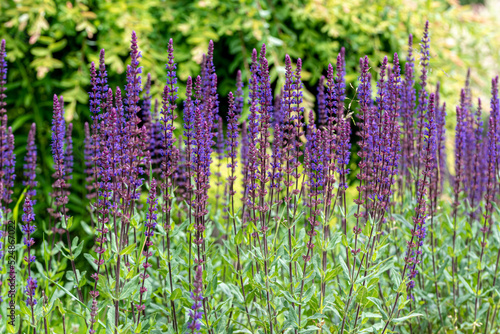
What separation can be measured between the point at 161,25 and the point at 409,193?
147 inches

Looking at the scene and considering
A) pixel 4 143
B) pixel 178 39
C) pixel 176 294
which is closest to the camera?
pixel 176 294

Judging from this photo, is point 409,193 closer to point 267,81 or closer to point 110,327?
point 267,81

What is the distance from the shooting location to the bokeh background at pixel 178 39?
18.4 ft

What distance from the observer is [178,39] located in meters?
6.13

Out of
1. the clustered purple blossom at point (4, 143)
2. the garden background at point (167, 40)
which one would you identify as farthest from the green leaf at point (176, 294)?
the garden background at point (167, 40)

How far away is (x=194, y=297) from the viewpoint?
2688 millimetres

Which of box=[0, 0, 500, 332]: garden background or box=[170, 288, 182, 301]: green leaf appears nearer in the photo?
box=[170, 288, 182, 301]: green leaf

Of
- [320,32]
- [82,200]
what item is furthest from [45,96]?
[320,32]

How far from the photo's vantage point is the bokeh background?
561cm

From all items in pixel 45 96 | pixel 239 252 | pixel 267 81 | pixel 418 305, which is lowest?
pixel 418 305

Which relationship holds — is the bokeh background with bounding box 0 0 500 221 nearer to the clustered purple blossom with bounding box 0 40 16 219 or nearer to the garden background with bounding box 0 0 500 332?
the garden background with bounding box 0 0 500 332

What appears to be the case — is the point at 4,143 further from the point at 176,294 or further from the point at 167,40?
the point at 167,40

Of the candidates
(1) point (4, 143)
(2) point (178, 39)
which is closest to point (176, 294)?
(1) point (4, 143)

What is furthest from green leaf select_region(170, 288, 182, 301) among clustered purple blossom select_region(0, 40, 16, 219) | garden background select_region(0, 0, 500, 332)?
garden background select_region(0, 0, 500, 332)
